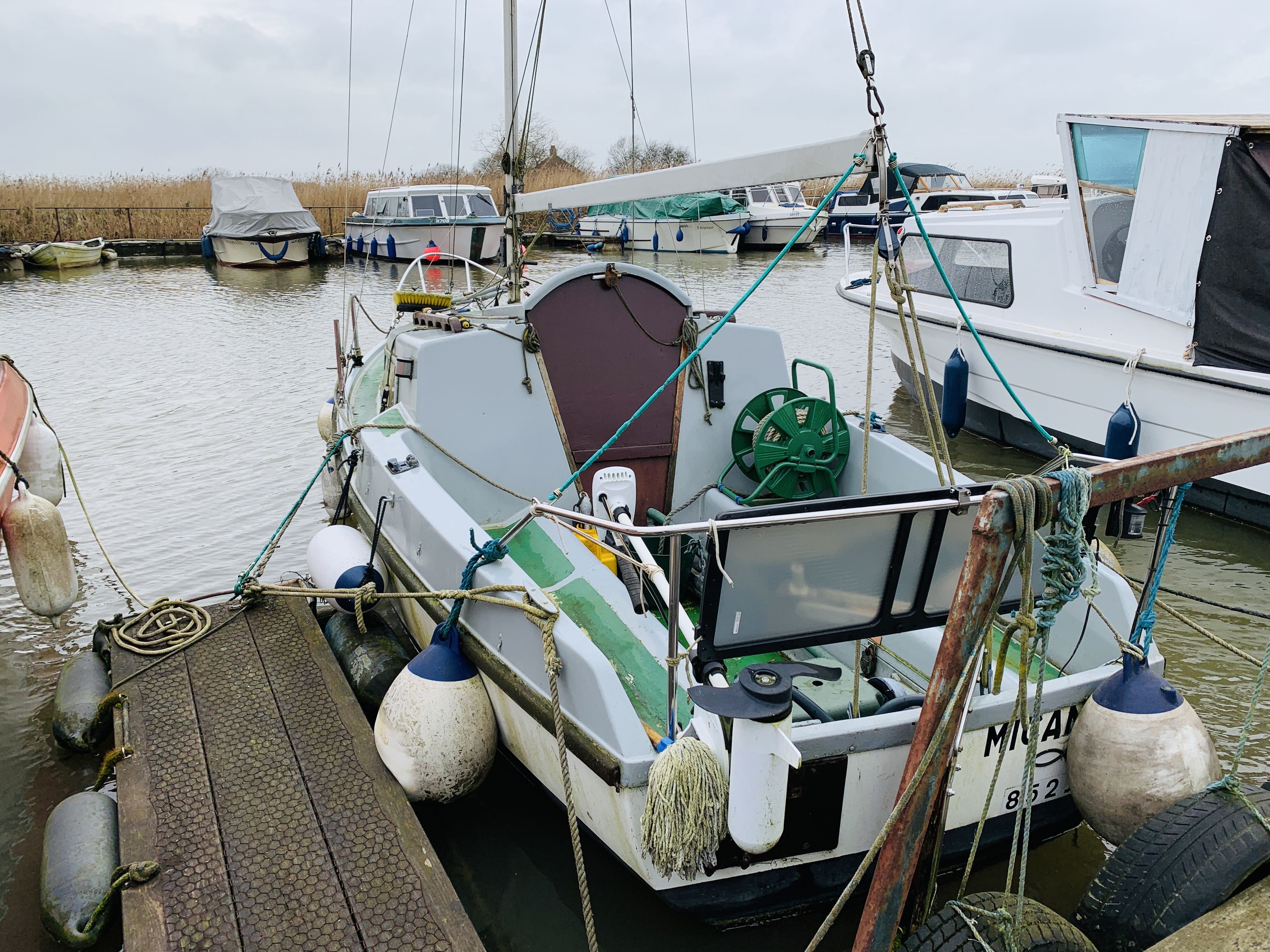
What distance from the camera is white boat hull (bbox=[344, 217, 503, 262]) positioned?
2525 cm

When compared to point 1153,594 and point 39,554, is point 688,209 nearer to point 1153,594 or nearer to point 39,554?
point 39,554

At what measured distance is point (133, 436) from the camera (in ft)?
32.3

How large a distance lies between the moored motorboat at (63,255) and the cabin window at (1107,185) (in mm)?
25826

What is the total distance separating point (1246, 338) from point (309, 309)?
56.9 ft

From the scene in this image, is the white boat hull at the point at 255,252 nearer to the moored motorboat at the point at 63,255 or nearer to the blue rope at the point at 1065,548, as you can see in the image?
the moored motorboat at the point at 63,255

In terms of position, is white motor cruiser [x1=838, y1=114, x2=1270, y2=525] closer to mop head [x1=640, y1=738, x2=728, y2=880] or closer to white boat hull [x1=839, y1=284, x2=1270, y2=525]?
white boat hull [x1=839, y1=284, x2=1270, y2=525]

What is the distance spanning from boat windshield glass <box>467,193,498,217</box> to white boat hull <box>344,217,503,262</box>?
44 cm

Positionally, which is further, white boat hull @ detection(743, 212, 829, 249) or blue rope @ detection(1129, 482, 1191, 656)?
white boat hull @ detection(743, 212, 829, 249)

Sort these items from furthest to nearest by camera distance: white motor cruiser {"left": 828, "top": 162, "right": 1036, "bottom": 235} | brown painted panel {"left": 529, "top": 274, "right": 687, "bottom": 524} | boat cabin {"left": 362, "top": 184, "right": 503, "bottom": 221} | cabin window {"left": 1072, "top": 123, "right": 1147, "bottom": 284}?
boat cabin {"left": 362, "top": 184, "right": 503, "bottom": 221}, white motor cruiser {"left": 828, "top": 162, "right": 1036, "bottom": 235}, cabin window {"left": 1072, "top": 123, "right": 1147, "bottom": 284}, brown painted panel {"left": 529, "top": 274, "right": 687, "bottom": 524}

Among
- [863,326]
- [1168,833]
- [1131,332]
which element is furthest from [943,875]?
[863,326]

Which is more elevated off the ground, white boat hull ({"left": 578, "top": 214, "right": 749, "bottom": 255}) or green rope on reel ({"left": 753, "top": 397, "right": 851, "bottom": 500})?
white boat hull ({"left": 578, "top": 214, "right": 749, "bottom": 255})

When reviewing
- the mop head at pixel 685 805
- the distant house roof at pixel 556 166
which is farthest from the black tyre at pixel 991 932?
the distant house roof at pixel 556 166

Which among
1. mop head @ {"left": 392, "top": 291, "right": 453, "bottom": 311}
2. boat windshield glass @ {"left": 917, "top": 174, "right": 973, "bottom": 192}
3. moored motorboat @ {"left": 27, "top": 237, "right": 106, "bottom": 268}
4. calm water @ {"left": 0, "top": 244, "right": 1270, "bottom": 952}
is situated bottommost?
calm water @ {"left": 0, "top": 244, "right": 1270, "bottom": 952}

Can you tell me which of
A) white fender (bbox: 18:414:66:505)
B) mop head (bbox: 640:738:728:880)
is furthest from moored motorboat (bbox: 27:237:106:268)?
mop head (bbox: 640:738:728:880)
